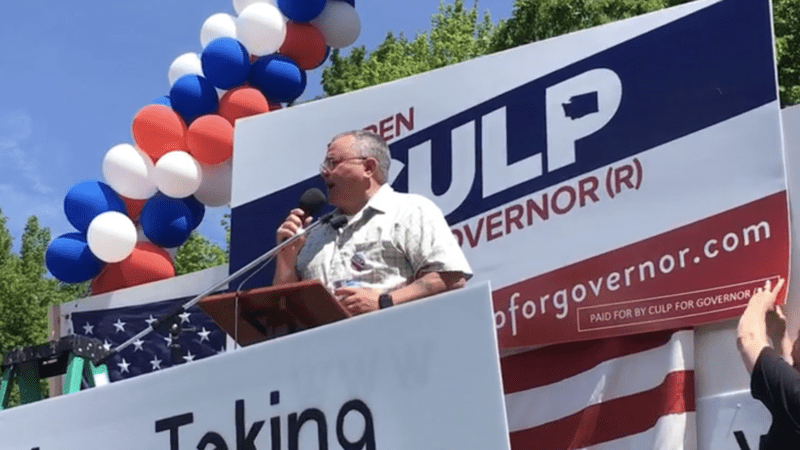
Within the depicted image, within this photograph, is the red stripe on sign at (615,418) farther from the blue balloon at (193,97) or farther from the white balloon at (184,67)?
the white balloon at (184,67)

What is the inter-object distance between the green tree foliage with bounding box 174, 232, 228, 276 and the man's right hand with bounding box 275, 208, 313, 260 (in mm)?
16273

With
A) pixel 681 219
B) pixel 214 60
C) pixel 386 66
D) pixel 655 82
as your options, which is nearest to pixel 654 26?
pixel 655 82

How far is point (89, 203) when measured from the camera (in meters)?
8.63

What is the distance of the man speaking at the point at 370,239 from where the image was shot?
3.84 metres

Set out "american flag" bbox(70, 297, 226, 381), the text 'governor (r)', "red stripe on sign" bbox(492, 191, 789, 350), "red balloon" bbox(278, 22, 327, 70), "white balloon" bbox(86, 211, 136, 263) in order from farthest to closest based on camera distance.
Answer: "red balloon" bbox(278, 22, 327, 70) < "white balloon" bbox(86, 211, 136, 263) < "american flag" bbox(70, 297, 226, 381) < the text 'governor (r)' < "red stripe on sign" bbox(492, 191, 789, 350)

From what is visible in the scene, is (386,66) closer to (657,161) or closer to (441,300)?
(657,161)

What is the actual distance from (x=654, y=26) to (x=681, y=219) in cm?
75

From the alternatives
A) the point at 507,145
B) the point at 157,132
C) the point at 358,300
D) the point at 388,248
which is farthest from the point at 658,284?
the point at 157,132

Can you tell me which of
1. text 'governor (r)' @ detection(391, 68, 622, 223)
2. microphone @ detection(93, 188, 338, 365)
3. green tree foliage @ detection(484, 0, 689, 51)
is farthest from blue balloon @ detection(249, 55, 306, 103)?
green tree foliage @ detection(484, 0, 689, 51)

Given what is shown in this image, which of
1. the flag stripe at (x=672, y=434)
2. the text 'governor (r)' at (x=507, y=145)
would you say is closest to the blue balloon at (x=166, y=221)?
the text 'governor (r)' at (x=507, y=145)

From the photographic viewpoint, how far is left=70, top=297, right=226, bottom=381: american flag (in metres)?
7.02

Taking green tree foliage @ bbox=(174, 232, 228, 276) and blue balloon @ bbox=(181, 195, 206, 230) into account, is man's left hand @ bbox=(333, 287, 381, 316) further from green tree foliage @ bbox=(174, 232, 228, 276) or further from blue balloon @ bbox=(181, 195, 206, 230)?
green tree foliage @ bbox=(174, 232, 228, 276)

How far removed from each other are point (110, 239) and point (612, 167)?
13.1 ft

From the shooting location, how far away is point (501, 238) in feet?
17.6
